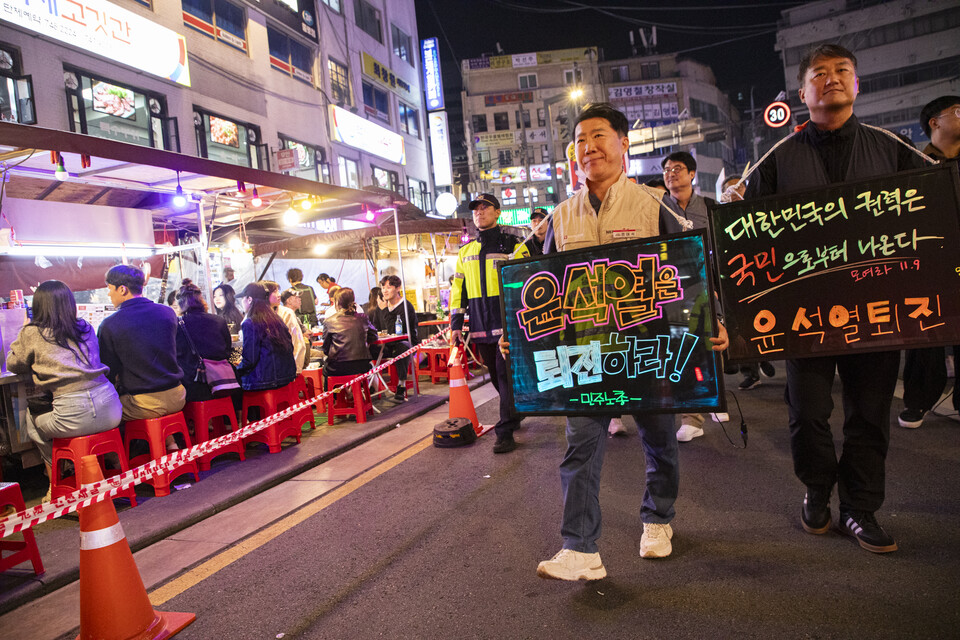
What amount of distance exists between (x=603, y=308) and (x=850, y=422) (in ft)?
4.85

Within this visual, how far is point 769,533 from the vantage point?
3.24 meters

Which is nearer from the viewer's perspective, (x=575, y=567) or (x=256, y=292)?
(x=575, y=567)

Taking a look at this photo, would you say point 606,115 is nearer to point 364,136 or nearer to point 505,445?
point 505,445

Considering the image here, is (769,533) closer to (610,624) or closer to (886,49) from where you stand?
(610,624)

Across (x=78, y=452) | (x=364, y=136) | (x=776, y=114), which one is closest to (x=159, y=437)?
(x=78, y=452)

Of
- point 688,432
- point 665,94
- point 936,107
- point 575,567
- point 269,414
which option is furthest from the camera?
point 665,94

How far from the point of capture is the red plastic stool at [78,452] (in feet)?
15.6

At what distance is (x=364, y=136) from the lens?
956 inches

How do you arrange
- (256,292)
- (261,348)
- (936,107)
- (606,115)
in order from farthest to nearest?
(256,292), (261,348), (936,107), (606,115)

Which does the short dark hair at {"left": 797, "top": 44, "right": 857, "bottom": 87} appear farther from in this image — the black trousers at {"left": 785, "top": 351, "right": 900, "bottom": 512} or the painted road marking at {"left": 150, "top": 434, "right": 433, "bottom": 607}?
the painted road marking at {"left": 150, "top": 434, "right": 433, "bottom": 607}

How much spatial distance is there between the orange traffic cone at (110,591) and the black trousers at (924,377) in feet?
17.9

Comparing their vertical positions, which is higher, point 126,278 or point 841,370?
point 126,278

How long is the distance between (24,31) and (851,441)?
14698 mm

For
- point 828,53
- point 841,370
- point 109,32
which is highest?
point 109,32
